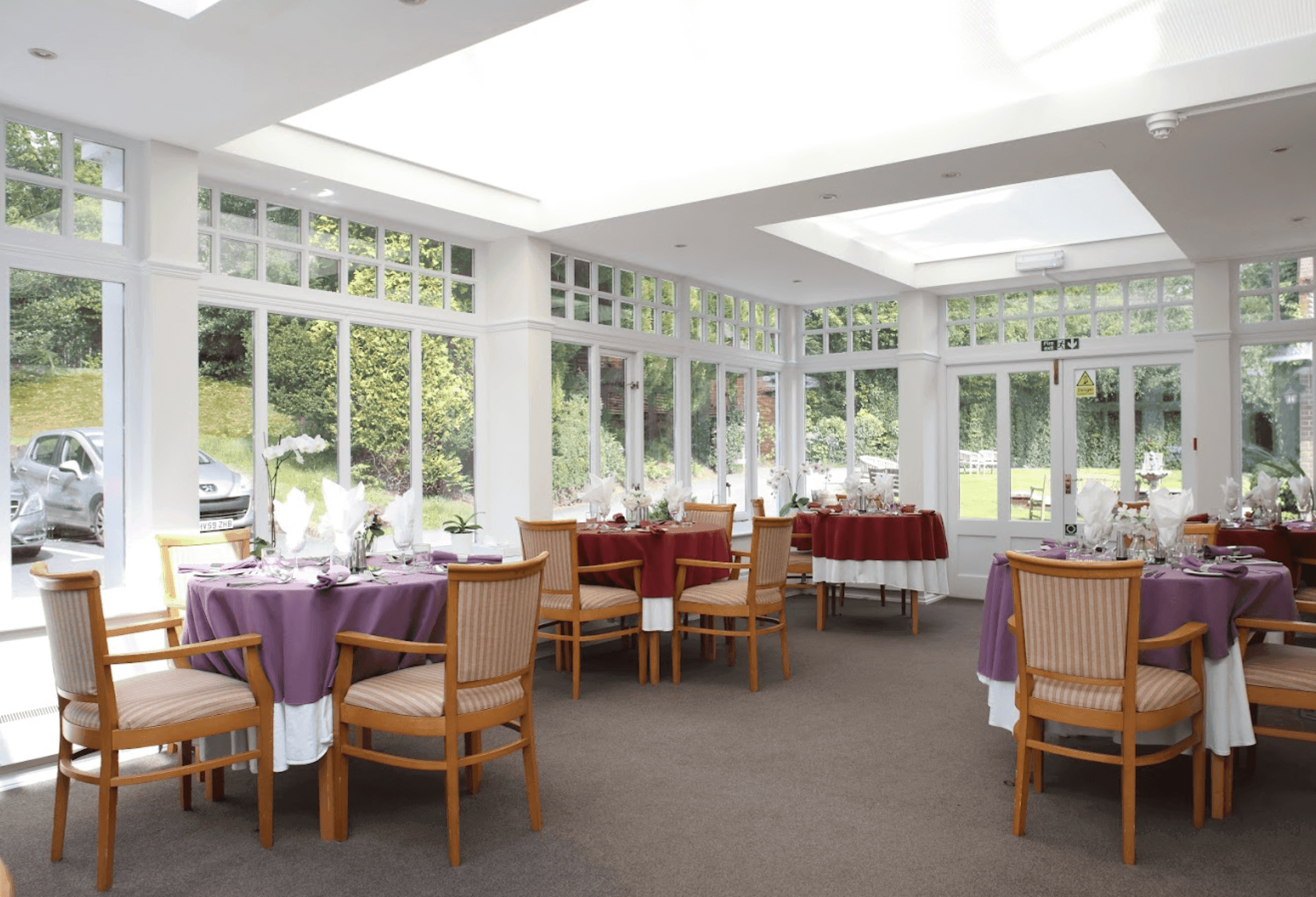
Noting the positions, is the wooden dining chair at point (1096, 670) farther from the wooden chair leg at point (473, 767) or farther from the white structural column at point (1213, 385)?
the white structural column at point (1213, 385)

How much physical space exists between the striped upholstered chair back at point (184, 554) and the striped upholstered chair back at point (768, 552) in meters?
2.82

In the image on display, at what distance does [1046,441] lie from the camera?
9031mm

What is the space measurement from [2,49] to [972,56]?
4417mm

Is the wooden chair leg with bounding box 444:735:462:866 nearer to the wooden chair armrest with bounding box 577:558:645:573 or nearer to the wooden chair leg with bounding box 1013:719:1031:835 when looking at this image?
the wooden chair leg with bounding box 1013:719:1031:835

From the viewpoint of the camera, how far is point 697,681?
18.8 ft

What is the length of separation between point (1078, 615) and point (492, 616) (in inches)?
80.1

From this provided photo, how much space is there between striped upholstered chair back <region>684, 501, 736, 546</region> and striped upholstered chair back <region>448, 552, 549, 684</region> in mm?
A: 3553

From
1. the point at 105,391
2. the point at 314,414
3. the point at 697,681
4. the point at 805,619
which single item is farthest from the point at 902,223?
the point at 105,391

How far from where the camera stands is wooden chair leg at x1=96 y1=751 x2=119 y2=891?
2.99m

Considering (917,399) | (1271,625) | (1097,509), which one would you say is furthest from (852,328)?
(1271,625)

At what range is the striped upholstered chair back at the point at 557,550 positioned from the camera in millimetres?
5332

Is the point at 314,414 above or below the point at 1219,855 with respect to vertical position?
above

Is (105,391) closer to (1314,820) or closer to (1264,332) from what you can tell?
(1314,820)

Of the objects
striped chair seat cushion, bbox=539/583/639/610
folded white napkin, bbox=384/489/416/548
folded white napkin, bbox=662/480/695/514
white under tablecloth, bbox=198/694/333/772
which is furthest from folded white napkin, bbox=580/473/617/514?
white under tablecloth, bbox=198/694/333/772
